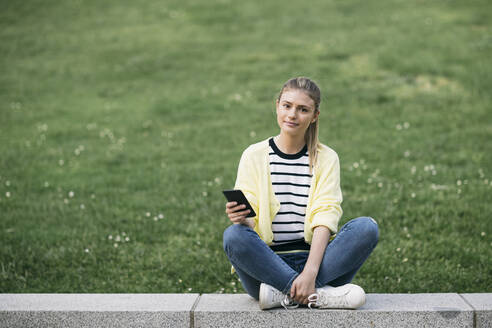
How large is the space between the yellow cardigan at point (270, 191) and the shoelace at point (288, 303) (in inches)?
15.0

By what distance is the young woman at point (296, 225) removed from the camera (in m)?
3.22

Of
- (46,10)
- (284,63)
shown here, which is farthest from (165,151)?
(46,10)

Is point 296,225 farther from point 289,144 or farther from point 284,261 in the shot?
point 289,144

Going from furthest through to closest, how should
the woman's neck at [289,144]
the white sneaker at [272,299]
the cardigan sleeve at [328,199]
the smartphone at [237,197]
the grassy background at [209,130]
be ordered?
the grassy background at [209,130]
the woman's neck at [289,144]
the cardigan sleeve at [328,199]
the white sneaker at [272,299]
the smartphone at [237,197]

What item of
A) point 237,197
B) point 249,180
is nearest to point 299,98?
point 249,180

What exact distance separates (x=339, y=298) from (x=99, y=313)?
1.54 meters

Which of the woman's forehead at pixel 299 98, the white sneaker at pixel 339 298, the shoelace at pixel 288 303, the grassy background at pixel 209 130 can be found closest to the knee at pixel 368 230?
the white sneaker at pixel 339 298

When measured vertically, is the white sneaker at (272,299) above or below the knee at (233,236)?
below

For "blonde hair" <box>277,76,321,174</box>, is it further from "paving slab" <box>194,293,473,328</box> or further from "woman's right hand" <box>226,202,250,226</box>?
"paving slab" <box>194,293,473,328</box>

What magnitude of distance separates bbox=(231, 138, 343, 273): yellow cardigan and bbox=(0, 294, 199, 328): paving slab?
76 cm

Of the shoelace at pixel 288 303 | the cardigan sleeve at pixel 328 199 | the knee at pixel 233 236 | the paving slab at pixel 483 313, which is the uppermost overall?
the cardigan sleeve at pixel 328 199

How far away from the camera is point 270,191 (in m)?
3.43

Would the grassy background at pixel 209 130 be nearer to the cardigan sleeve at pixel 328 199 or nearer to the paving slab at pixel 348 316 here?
the paving slab at pixel 348 316

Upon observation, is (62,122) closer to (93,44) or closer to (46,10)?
(93,44)
